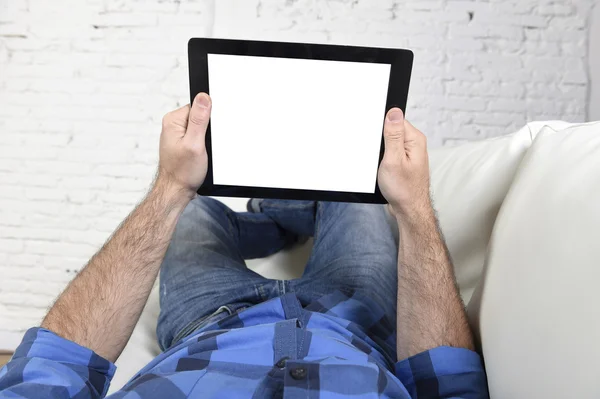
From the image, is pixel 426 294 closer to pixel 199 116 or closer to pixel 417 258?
pixel 417 258

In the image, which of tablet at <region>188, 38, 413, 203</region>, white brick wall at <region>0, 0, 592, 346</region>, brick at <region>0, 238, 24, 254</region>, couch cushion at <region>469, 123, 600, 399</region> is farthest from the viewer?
brick at <region>0, 238, 24, 254</region>

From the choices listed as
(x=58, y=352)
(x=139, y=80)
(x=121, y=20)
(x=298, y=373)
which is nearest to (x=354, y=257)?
(x=298, y=373)

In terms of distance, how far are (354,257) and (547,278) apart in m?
0.45

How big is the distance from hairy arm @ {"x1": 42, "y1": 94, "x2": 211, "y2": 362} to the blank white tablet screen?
38 mm

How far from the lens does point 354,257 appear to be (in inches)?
39.3

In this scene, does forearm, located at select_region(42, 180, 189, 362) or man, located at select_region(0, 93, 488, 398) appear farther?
forearm, located at select_region(42, 180, 189, 362)

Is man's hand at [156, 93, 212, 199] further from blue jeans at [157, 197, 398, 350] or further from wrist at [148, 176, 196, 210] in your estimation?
blue jeans at [157, 197, 398, 350]

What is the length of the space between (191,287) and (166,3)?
131 cm

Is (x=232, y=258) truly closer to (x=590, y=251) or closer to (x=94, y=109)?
(x=590, y=251)

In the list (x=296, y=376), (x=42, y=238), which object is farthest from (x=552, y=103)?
(x=42, y=238)

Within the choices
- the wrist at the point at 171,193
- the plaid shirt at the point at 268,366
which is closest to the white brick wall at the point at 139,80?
the wrist at the point at 171,193

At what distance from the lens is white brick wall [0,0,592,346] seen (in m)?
1.90

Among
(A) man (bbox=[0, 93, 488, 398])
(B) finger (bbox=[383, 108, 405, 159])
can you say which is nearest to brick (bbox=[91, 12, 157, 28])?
(A) man (bbox=[0, 93, 488, 398])

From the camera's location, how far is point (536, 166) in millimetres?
711
